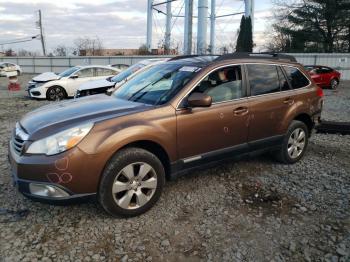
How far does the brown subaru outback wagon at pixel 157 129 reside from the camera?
3404mm

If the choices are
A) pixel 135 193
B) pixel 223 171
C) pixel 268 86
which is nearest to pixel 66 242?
pixel 135 193

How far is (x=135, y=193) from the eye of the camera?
12.4 feet

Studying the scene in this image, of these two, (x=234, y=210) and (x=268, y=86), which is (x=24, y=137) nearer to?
(x=234, y=210)

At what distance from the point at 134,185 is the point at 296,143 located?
2.99m

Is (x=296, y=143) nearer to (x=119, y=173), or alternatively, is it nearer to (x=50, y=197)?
(x=119, y=173)

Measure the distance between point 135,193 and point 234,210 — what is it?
1.17 meters

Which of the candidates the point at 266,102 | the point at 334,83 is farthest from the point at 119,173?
the point at 334,83

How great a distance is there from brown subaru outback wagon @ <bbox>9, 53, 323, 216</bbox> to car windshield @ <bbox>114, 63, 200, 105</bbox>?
0.02 m

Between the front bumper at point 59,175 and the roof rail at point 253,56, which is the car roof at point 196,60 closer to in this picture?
the roof rail at point 253,56

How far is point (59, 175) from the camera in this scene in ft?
10.9

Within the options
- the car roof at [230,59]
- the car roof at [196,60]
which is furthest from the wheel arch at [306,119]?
the car roof at [196,60]

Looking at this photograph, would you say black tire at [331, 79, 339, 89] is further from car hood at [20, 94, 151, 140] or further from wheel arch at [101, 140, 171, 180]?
wheel arch at [101, 140, 171, 180]

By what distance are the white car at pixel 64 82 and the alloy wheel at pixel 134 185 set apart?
1113 centimetres

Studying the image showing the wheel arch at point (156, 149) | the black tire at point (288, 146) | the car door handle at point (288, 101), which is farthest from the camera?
the black tire at point (288, 146)
